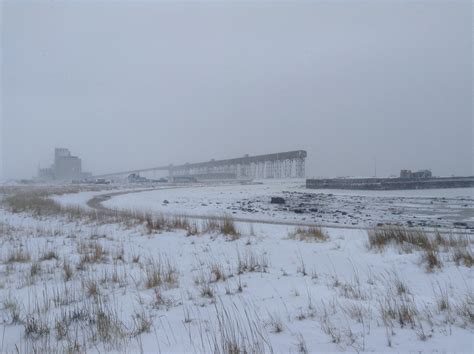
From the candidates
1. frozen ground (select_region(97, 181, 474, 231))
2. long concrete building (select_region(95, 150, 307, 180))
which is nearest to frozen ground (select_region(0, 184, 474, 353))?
frozen ground (select_region(97, 181, 474, 231))

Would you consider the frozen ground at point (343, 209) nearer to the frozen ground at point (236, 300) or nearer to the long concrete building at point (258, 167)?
the frozen ground at point (236, 300)

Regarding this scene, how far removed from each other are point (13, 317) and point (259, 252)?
220 inches

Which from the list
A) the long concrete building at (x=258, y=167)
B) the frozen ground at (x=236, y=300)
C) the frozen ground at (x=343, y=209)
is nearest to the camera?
the frozen ground at (x=236, y=300)

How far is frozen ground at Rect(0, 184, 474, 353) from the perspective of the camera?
3680 millimetres

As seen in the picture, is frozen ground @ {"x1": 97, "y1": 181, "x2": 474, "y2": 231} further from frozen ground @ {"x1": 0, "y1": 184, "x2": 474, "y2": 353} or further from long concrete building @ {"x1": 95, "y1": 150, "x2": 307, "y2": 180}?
long concrete building @ {"x1": 95, "y1": 150, "x2": 307, "y2": 180}

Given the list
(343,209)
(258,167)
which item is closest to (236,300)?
(343,209)

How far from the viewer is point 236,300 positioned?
502 centimetres

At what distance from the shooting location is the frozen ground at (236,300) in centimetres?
368

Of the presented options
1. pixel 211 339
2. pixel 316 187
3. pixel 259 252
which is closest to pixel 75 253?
pixel 259 252

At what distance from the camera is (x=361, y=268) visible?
670 centimetres

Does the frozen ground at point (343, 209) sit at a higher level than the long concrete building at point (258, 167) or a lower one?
lower

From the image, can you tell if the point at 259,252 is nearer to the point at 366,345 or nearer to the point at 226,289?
the point at 226,289

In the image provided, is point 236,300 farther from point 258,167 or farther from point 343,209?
point 258,167

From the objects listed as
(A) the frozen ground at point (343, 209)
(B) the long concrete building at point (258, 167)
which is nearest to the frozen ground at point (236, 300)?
(A) the frozen ground at point (343, 209)
